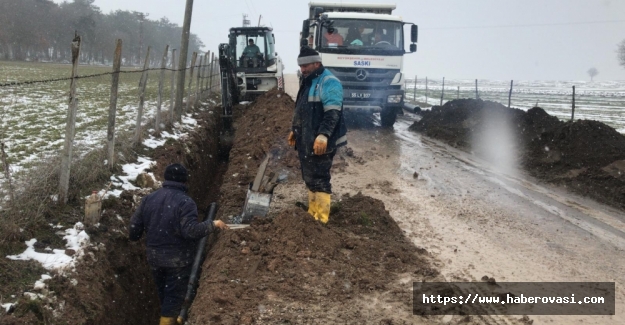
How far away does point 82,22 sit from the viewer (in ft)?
240

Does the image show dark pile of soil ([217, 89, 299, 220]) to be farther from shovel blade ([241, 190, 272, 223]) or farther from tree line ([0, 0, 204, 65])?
tree line ([0, 0, 204, 65])

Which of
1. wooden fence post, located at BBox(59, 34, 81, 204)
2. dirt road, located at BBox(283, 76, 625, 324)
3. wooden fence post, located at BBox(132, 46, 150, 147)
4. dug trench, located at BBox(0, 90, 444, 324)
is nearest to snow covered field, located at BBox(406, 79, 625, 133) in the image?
dirt road, located at BBox(283, 76, 625, 324)

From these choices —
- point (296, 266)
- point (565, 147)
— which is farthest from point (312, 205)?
point (565, 147)

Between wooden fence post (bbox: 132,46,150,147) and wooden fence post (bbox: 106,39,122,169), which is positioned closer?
wooden fence post (bbox: 106,39,122,169)

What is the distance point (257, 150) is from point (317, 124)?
4.33 metres

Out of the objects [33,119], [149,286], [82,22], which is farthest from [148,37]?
[149,286]

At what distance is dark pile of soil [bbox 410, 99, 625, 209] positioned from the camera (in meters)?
8.47

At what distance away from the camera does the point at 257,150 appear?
9828 millimetres

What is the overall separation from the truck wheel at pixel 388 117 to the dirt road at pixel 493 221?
4069 mm

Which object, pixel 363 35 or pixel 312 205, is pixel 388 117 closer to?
pixel 363 35

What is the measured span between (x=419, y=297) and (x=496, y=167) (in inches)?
254

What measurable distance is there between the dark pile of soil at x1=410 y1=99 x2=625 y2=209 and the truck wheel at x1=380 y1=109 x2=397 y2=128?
1090 millimetres

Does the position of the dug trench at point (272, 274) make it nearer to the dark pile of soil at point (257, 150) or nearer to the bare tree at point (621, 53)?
the dark pile of soil at point (257, 150)

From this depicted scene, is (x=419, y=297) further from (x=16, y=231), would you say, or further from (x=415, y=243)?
(x=16, y=231)
